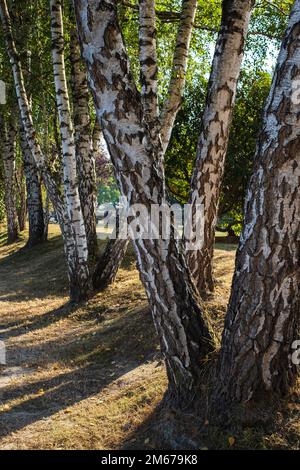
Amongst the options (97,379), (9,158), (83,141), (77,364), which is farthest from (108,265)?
(9,158)

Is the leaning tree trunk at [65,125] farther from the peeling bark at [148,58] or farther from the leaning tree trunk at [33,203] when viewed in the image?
the leaning tree trunk at [33,203]

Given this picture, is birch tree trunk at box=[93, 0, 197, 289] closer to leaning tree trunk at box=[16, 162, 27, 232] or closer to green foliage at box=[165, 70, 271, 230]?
green foliage at box=[165, 70, 271, 230]

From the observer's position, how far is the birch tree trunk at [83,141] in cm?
1052

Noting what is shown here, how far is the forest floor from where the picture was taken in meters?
4.07

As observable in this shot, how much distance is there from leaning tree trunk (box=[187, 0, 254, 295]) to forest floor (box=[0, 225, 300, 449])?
50.3 inches

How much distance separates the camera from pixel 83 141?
36.0 feet

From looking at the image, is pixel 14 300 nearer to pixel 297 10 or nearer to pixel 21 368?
pixel 21 368

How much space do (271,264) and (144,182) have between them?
4.07 feet

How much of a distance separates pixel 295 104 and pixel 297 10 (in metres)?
0.70

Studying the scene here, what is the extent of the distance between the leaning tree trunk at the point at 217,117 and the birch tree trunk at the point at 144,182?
2425 millimetres

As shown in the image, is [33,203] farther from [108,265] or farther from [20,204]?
[20,204]

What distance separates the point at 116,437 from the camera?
4582 mm

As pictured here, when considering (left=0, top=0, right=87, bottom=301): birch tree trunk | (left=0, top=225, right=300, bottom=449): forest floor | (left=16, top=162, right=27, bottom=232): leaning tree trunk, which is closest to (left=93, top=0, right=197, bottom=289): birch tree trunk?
(left=0, top=225, right=300, bottom=449): forest floor
